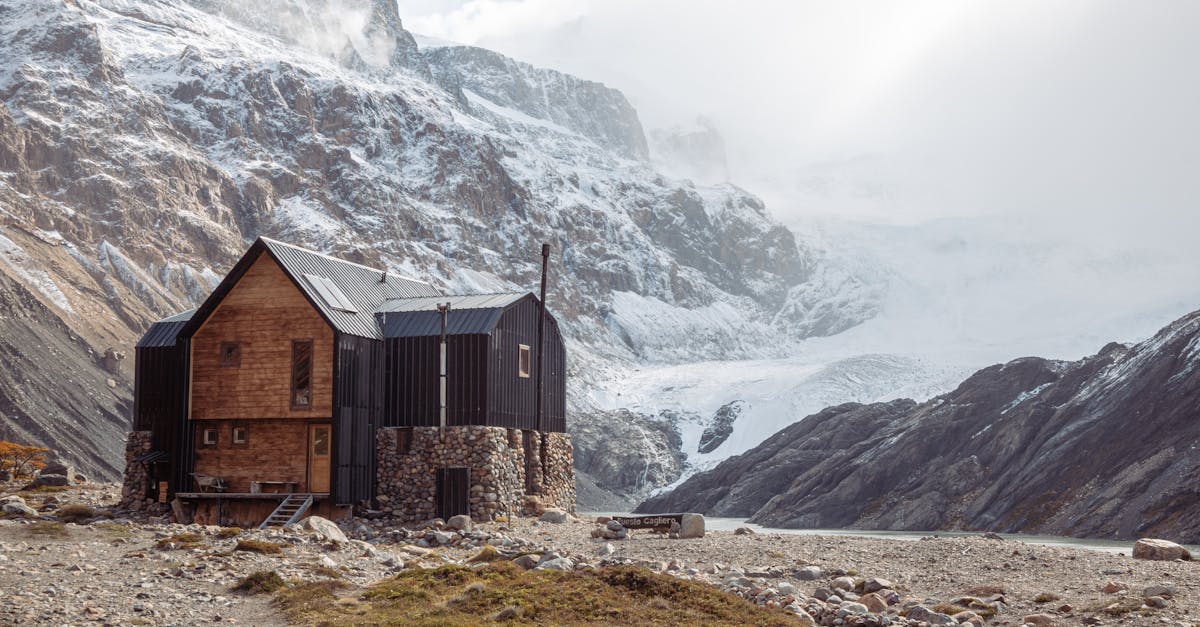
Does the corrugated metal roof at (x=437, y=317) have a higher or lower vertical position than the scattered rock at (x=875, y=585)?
higher

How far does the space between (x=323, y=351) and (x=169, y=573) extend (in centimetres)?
1743

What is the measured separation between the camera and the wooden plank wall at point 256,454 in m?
43.2

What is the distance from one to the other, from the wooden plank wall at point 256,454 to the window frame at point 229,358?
2.05 metres

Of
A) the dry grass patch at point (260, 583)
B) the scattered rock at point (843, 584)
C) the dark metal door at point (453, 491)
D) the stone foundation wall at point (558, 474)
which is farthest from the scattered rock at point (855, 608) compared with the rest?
the stone foundation wall at point (558, 474)

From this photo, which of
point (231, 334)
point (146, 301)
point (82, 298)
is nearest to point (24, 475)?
point (231, 334)

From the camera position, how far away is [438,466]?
43531mm

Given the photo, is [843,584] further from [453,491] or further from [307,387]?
[307,387]

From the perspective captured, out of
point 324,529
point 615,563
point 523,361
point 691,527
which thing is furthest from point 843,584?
point 523,361

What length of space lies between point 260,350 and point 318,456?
4379 millimetres

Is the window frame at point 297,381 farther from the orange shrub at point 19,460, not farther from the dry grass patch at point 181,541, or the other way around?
the orange shrub at point 19,460

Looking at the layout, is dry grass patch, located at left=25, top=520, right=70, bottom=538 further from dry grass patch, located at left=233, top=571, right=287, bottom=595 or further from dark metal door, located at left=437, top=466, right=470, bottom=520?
dark metal door, located at left=437, top=466, right=470, bottom=520

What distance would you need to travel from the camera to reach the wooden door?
140 ft

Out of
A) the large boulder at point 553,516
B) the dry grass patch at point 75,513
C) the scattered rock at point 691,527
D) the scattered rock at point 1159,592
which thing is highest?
the dry grass patch at point 75,513

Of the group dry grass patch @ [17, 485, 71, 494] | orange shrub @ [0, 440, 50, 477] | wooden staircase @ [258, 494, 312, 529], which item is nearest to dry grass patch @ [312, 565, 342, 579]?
wooden staircase @ [258, 494, 312, 529]
